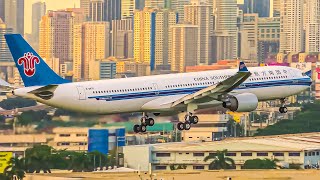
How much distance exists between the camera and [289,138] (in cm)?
15462

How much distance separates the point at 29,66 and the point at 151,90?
19.9ft

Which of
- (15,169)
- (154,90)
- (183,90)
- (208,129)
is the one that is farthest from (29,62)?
(208,129)

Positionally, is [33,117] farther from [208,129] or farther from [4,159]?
[208,129]

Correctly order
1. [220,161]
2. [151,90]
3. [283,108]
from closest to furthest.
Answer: [151,90]
[283,108]
[220,161]

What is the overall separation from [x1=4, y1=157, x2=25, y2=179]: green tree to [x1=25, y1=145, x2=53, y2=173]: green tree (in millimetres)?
534

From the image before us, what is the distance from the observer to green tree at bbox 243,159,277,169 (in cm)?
13262

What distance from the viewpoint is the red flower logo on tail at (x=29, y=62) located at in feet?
269

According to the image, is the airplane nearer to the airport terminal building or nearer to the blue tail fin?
the blue tail fin

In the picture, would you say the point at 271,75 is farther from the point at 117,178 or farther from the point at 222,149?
the point at 222,149

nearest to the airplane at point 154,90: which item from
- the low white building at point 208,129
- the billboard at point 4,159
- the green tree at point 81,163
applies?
the billboard at point 4,159

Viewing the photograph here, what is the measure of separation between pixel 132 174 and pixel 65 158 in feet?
69.0

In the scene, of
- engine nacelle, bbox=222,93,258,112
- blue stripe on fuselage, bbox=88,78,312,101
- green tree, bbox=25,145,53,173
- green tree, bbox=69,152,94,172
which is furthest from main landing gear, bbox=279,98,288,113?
green tree, bbox=69,152,94,172

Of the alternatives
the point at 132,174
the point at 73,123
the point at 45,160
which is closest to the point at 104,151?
the point at 45,160

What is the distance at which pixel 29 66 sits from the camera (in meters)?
82.2
